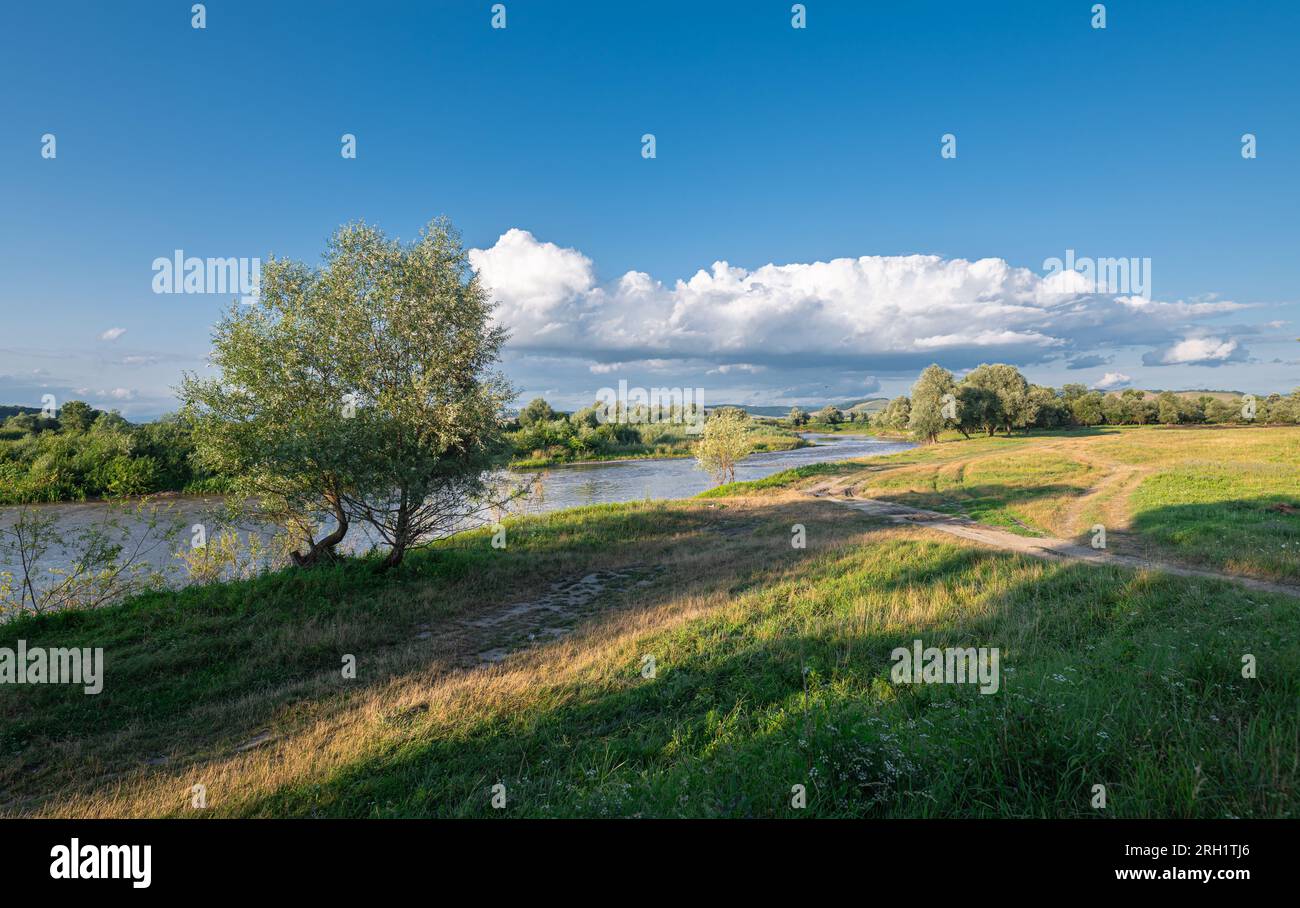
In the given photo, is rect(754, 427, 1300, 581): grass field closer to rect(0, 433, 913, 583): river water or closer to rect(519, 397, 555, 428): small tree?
rect(0, 433, 913, 583): river water

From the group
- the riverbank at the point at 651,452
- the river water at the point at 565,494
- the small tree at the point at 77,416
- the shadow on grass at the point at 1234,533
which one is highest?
the small tree at the point at 77,416

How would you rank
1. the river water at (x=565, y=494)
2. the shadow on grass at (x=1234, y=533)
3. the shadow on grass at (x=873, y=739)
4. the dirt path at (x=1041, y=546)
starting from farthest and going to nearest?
1. the river water at (x=565, y=494)
2. the shadow on grass at (x=1234, y=533)
3. the dirt path at (x=1041, y=546)
4. the shadow on grass at (x=873, y=739)

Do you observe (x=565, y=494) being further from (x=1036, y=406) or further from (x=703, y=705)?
(x=1036, y=406)

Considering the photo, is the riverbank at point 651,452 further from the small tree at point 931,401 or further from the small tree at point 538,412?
the small tree at point 931,401

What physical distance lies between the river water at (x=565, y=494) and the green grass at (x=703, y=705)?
7673 mm

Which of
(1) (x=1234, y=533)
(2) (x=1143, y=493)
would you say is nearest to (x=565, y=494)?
(2) (x=1143, y=493)

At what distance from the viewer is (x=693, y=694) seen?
944cm

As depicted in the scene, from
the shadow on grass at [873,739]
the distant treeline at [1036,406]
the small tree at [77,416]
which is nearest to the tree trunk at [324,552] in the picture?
the shadow on grass at [873,739]

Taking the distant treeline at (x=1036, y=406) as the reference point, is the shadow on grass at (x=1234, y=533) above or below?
below

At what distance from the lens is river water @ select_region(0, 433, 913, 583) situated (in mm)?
24897

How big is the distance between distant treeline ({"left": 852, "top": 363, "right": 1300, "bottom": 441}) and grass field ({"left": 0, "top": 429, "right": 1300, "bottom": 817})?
3098 inches

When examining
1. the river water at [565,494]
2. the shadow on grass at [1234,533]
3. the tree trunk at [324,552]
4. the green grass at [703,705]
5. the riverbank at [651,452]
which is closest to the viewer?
the green grass at [703,705]

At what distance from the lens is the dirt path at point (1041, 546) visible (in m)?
13.3

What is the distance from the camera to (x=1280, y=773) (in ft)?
15.0
